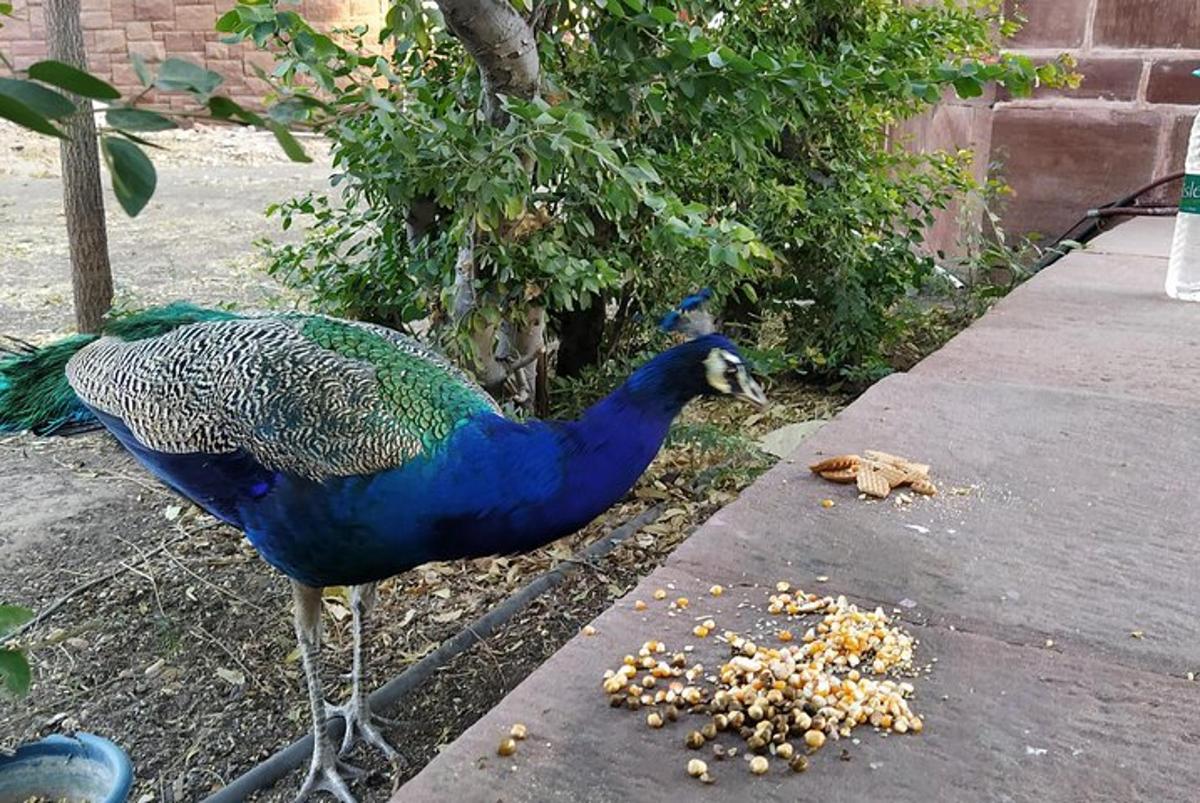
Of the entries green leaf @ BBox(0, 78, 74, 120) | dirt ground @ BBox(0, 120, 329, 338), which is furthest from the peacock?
dirt ground @ BBox(0, 120, 329, 338)

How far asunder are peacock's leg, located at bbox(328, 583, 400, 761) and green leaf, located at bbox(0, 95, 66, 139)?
2.30 meters

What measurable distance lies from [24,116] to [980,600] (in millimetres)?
1734

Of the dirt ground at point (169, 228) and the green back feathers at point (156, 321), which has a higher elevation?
the green back feathers at point (156, 321)

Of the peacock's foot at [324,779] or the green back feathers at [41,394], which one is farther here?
the green back feathers at [41,394]

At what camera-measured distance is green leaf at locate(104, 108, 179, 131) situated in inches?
29.3

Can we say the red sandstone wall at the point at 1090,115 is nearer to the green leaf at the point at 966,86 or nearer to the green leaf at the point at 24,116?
the green leaf at the point at 966,86

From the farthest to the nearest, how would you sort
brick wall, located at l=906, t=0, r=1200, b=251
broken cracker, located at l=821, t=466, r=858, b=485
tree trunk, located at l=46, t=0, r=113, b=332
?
brick wall, located at l=906, t=0, r=1200, b=251
tree trunk, located at l=46, t=0, r=113, b=332
broken cracker, located at l=821, t=466, r=858, b=485

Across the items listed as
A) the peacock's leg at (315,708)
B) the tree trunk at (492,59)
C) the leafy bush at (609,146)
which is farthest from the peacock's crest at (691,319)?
the peacock's leg at (315,708)

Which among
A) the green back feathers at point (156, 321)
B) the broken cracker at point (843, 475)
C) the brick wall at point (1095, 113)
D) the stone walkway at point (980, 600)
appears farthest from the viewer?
the brick wall at point (1095, 113)

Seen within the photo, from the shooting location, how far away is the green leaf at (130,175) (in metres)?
0.73

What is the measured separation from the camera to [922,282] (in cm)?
538

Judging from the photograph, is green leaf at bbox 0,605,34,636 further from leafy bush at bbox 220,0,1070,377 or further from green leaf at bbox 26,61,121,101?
leafy bush at bbox 220,0,1070,377

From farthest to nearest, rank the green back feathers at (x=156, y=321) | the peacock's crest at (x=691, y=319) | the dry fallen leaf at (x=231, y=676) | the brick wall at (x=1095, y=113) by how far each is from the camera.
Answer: the brick wall at (x=1095, y=113), the dry fallen leaf at (x=231, y=676), the green back feathers at (x=156, y=321), the peacock's crest at (x=691, y=319)

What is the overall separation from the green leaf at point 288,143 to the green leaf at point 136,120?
72 mm
